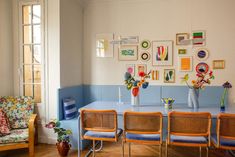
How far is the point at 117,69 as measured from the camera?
12.8 feet

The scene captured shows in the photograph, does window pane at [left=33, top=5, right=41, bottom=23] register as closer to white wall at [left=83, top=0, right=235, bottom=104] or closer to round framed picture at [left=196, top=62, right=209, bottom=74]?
white wall at [left=83, top=0, right=235, bottom=104]

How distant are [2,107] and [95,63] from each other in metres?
1.82

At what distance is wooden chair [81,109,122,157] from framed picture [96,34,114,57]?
5.94ft

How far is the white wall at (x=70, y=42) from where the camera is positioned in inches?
131

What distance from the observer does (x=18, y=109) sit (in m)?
3.13

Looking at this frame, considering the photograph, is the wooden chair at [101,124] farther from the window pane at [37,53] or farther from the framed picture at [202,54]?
the framed picture at [202,54]

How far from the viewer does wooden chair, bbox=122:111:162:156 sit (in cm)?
222

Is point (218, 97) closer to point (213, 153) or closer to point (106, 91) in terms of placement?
point (213, 153)

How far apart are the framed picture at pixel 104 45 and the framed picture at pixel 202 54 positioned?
1.63 metres

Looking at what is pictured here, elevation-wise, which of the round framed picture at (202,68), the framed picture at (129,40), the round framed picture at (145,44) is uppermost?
the framed picture at (129,40)

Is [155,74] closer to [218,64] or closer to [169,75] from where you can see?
[169,75]

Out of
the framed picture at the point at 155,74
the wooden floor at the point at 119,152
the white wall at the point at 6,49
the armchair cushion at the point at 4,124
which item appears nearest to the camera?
the armchair cushion at the point at 4,124

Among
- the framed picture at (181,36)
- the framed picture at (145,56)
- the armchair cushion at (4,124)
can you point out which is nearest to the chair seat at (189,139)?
the framed picture at (145,56)

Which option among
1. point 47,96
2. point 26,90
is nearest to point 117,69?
point 47,96
